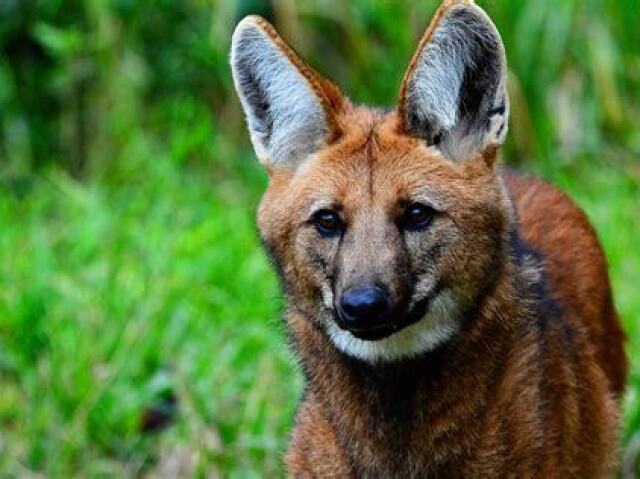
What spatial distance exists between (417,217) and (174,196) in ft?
11.4

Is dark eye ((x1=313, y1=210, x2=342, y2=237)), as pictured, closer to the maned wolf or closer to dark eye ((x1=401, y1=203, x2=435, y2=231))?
the maned wolf

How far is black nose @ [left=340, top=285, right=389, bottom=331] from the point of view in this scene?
3215mm

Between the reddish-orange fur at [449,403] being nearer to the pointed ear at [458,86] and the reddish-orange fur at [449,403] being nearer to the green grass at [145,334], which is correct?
the pointed ear at [458,86]

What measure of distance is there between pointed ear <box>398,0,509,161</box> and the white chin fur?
1.23 ft

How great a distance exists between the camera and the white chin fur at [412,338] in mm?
3436

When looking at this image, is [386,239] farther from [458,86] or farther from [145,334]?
[145,334]

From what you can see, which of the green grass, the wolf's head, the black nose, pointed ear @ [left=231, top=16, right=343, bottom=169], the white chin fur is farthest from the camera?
the green grass

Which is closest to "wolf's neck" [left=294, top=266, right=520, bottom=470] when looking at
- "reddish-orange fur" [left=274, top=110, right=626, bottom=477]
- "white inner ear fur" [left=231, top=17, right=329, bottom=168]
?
"reddish-orange fur" [left=274, top=110, right=626, bottom=477]

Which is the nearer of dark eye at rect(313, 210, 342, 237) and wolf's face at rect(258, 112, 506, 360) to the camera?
wolf's face at rect(258, 112, 506, 360)

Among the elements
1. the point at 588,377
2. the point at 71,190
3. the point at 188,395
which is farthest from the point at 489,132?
the point at 71,190

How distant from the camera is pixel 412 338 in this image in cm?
347

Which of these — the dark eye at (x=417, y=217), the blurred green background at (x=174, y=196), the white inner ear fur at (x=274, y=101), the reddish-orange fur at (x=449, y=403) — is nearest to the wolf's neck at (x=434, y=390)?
the reddish-orange fur at (x=449, y=403)

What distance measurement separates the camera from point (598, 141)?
7566 mm

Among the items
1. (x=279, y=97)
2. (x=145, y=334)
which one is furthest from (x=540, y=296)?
(x=145, y=334)
